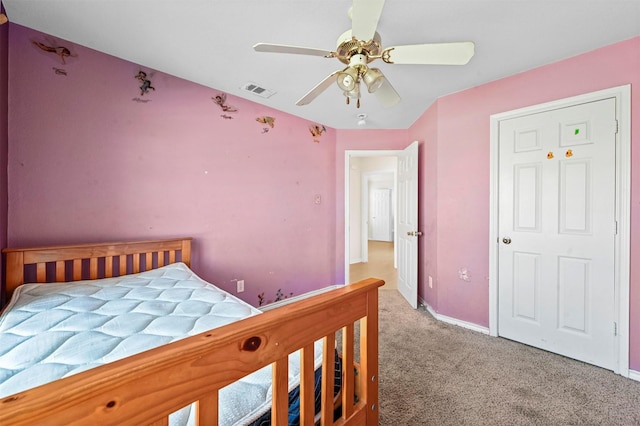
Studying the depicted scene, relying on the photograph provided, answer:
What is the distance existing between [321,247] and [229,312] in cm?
221

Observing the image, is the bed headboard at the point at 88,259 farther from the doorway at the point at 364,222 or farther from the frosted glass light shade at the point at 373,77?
the doorway at the point at 364,222

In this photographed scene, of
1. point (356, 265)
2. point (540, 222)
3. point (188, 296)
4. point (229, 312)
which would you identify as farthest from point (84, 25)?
point (356, 265)

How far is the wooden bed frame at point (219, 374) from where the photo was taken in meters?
0.42

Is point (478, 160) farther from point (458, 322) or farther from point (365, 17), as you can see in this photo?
point (365, 17)

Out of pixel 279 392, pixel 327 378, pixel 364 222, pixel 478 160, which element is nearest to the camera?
pixel 279 392

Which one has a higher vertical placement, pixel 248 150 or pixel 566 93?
pixel 566 93

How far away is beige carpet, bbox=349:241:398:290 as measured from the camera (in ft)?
13.8

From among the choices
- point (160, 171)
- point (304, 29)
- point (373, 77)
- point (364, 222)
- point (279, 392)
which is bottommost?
point (279, 392)

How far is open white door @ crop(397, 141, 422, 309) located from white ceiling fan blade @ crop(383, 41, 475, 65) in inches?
67.8

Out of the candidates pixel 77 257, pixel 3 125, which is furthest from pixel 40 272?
pixel 3 125

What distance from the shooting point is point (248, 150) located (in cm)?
278

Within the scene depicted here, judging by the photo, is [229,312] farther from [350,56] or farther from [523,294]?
[523,294]

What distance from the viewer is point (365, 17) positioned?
43.1 inches

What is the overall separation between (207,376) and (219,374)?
28 millimetres
